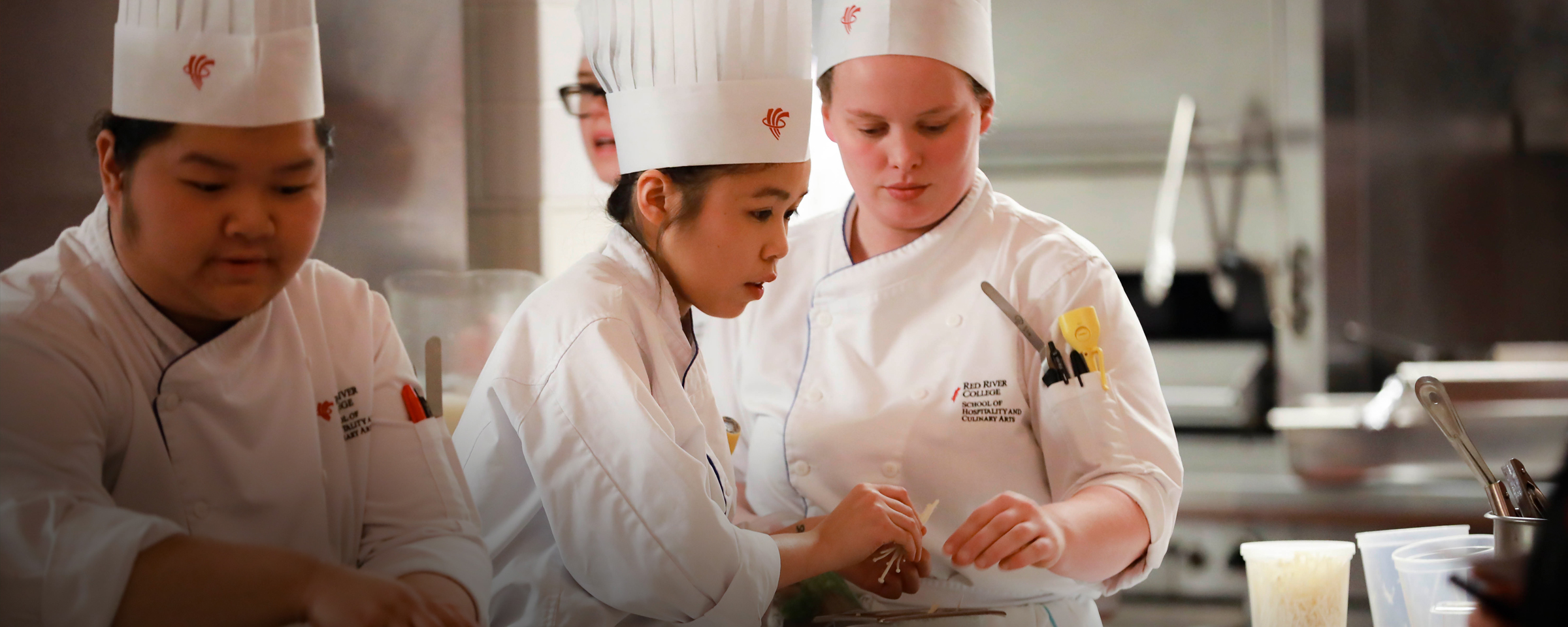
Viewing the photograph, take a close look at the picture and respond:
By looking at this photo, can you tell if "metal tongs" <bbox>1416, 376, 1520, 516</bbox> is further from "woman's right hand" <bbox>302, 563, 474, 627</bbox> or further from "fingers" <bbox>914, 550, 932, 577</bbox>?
"woman's right hand" <bbox>302, 563, 474, 627</bbox>

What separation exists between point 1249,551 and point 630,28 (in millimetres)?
919

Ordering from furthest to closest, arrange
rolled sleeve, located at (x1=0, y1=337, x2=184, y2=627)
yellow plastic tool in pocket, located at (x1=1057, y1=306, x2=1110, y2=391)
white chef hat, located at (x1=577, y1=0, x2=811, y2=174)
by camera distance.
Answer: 1. yellow plastic tool in pocket, located at (x1=1057, y1=306, x2=1110, y2=391)
2. white chef hat, located at (x1=577, y1=0, x2=811, y2=174)
3. rolled sleeve, located at (x1=0, y1=337, x2=184, y2=627)

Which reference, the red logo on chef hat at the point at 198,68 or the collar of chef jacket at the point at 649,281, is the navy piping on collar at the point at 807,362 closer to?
the collar of chef jacket at the point at 649,281

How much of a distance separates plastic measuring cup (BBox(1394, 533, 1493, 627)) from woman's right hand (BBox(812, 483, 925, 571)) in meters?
0.56

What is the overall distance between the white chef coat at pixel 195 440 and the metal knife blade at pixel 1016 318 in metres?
0.64

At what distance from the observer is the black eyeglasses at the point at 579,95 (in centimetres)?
139

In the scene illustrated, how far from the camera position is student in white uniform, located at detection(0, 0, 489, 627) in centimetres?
80

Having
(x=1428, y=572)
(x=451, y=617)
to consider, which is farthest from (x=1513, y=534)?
(x=451, y=617)

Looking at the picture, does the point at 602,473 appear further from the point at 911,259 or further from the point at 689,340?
the point at 911,259

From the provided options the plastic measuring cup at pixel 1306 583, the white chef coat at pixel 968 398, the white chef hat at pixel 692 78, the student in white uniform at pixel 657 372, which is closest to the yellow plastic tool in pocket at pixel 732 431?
the white chef coat at pixel 968 398

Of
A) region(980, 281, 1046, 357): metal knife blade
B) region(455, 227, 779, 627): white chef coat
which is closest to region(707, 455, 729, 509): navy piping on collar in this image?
region(455, 227, 779, 627): white chef coat

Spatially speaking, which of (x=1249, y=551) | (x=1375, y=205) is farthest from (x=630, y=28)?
(x=1375, y=205)

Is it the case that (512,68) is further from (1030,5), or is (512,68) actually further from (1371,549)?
(1030,5)

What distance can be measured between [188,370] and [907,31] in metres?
0.83
